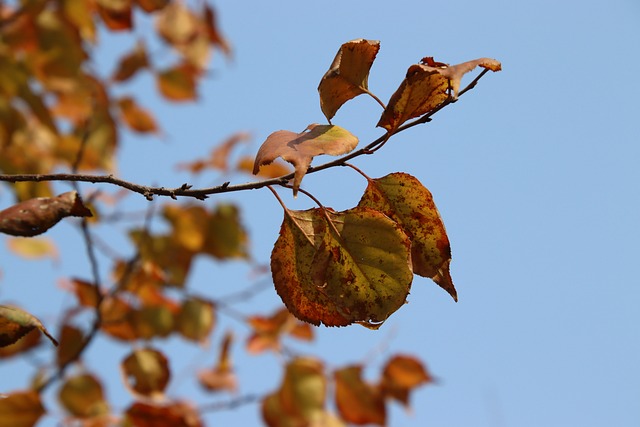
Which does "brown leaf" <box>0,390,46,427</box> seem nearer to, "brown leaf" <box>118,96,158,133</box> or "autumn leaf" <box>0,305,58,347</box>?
"autumn leaf" <box>0,305,58,347</box>

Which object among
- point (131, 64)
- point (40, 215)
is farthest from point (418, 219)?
point (131, 64)

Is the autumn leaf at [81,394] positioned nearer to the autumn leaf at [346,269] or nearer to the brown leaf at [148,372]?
the brown leaf at [148,372]

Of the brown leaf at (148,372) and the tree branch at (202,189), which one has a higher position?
the brown leaf at (148,372)

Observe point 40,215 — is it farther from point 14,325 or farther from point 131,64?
point 131,64

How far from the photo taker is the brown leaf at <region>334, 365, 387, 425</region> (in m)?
1.83

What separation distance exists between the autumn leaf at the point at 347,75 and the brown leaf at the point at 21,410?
2.51 ft

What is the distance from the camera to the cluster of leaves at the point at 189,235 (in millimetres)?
497

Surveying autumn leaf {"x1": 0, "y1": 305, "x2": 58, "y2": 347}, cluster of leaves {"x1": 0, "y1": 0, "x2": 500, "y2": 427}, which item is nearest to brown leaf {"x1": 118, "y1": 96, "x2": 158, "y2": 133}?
cluster of leaves {"x1": 0, "y1": 0, "x2": 500, "y2": 427}

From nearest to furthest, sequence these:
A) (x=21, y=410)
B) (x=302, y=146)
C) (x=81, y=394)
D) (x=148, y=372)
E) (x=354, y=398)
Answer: (x=302, y=146) < (x=21, y=410) < (x=148, y=372) < (x=81, y=394) < (x=354, y=398)

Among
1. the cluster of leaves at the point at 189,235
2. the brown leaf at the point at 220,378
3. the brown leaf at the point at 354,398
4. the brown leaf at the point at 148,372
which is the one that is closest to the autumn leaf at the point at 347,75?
the cluster of leaves at the point at 189,235

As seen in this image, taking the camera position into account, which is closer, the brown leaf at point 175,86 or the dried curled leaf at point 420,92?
the dried curled leaf at point 420,92

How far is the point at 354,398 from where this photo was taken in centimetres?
185

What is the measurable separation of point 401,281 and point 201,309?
156 centimetres

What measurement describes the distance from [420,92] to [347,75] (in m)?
0.07
